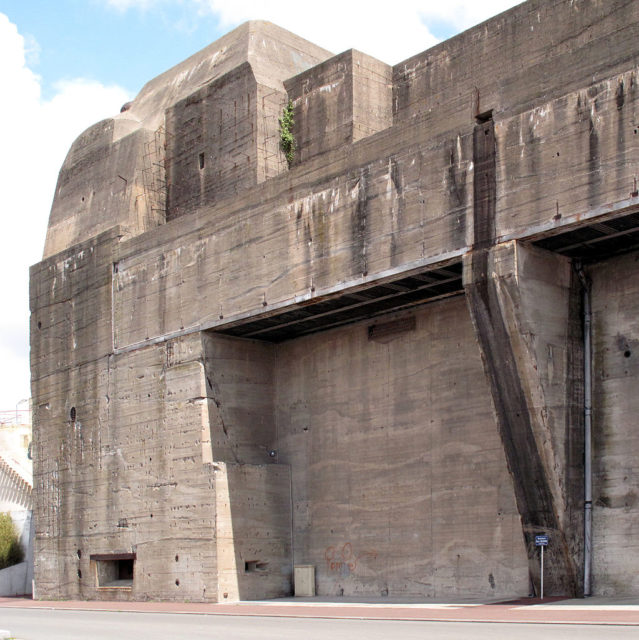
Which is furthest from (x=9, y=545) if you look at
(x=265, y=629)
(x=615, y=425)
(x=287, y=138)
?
(x=615, y=425)

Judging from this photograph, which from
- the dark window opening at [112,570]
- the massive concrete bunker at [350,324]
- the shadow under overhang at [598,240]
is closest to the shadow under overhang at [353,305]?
the massive concrete bunker at [350,324]

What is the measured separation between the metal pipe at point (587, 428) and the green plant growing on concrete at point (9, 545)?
25.8m

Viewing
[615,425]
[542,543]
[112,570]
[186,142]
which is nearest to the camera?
[542,543]

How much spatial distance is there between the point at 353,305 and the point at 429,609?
6835mm

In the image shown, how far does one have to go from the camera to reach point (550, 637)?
37.3ft

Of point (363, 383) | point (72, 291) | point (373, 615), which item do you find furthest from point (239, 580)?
point (72, 291)

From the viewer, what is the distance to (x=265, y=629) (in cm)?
1460

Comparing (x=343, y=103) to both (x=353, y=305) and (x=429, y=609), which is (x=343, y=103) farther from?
(x=429, y=609)

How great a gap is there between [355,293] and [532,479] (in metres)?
5.22

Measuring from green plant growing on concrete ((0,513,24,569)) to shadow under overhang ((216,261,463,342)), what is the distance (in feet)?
59.3

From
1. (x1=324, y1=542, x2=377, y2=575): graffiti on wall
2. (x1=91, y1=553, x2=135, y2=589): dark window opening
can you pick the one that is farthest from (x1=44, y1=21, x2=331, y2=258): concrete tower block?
(x1=324, y1=542, x2=377, y2=575): graffiti on wall

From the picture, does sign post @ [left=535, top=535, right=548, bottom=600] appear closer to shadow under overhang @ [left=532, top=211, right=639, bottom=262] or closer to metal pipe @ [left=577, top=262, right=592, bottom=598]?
metal pipe @ [left=577, top=262, right=592, bottom=598]

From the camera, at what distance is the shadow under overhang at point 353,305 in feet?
65.3

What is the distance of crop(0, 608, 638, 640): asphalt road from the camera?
475 inches
